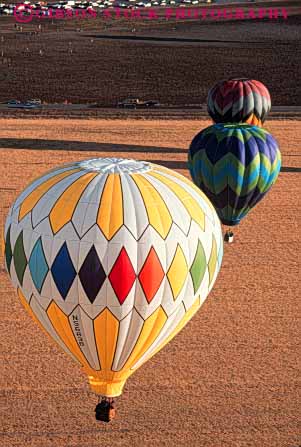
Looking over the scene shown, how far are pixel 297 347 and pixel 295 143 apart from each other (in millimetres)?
26960

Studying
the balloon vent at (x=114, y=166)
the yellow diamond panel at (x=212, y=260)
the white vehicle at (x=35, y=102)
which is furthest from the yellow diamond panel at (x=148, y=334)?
the white vehicle at (x=35, y=102)

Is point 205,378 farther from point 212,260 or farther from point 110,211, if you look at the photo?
point 110,211

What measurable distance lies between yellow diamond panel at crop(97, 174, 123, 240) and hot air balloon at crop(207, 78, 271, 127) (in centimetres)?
2538

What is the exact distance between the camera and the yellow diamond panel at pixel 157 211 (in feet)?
56.0

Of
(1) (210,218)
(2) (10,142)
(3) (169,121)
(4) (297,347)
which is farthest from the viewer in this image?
(3) (169,121)

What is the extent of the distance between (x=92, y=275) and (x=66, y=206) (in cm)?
163

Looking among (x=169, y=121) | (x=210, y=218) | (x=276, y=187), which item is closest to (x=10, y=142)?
(x=169, y=121)

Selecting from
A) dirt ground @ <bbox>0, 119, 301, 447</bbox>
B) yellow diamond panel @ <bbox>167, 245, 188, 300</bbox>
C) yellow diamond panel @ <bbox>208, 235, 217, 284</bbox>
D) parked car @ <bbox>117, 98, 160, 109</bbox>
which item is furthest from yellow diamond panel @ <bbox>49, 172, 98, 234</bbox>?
parked car @ <bbox>117, 98, 160, 109</bbox>

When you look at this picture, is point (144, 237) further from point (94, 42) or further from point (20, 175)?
point (94, 42)

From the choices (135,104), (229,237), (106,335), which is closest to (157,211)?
(106,335)

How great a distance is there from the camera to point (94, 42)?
105m

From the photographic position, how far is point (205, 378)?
69.8 ft

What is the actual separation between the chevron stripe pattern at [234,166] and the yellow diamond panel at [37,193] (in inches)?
505

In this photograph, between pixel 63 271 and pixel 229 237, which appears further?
pixel 229 237
